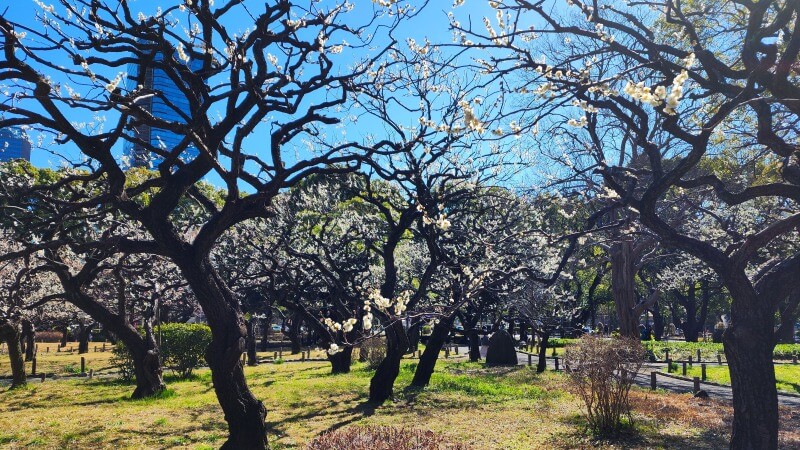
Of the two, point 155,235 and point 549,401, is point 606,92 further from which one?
point 549,401

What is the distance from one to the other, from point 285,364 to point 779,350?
27574 mm

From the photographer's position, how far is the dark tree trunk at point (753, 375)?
21.6 feet

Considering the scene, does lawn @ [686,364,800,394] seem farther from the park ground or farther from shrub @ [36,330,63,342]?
shrub @ [36,330,63,342]

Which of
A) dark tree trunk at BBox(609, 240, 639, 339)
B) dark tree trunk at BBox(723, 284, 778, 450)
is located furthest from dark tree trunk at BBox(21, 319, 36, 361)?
dark tree trunk at BBox(723, 284, 778, 450)

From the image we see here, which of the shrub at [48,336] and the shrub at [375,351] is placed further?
the shrub at [48,336]

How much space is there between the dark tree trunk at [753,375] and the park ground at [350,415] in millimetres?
3195

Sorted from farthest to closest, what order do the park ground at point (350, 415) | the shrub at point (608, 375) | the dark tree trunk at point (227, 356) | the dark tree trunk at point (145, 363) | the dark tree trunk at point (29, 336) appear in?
the dark tree trunk at point (29, 336) → the dark tree trunk at point (145, 363) → the shrub at point (608, 375) → the park ground at point (350, 415) → the dark tree trunk at point (227, 356)

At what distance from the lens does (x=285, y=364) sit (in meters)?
26.2

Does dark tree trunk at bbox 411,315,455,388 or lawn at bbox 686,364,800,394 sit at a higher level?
dark tree trunk at bbox 411,315,455,388

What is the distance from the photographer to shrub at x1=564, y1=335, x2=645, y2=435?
1033 cm

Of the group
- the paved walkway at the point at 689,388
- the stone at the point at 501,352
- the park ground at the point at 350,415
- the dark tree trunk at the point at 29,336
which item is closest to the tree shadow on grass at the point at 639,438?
the park ground at the point at 350,415

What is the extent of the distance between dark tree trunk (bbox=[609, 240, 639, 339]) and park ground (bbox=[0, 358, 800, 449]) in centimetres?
650

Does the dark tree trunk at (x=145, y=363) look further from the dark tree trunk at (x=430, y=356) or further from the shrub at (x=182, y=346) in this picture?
the dark tree trunk at (x=430, y=356)

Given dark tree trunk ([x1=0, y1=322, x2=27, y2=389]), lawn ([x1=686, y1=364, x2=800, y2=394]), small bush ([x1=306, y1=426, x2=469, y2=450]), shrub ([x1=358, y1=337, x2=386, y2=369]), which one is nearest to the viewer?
small bush ([x1=306, y1=426, x2=469, y2=450])
